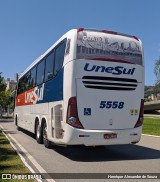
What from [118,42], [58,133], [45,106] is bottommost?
[58,133]

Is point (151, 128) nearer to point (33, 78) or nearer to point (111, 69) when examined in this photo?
point (33, 78)

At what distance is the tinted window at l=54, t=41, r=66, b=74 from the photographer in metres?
11.6

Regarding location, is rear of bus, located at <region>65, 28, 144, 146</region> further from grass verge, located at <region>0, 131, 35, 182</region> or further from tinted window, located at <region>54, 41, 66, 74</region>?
grass verge, located at <region>0, 131, 35, 182</region>

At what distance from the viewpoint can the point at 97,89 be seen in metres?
11.0

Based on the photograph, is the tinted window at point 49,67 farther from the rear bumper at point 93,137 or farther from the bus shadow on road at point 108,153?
the rear bumper at point 93,137

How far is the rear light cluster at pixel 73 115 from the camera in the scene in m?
10.6

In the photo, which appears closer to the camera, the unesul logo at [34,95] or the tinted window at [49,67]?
the tinted window at [49,67]

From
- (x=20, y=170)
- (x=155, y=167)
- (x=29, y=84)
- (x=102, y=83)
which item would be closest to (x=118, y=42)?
(x=102, y=83)

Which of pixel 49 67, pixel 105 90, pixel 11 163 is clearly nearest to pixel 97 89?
pixel 105 90

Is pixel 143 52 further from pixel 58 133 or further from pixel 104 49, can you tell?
pixel 58 133

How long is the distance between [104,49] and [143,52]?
1.58 metres

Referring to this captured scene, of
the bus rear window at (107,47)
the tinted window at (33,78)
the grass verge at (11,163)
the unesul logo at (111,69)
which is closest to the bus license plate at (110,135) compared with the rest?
the unesul logo at (111,69)

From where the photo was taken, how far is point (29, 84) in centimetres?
1830

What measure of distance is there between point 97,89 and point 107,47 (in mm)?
1421
